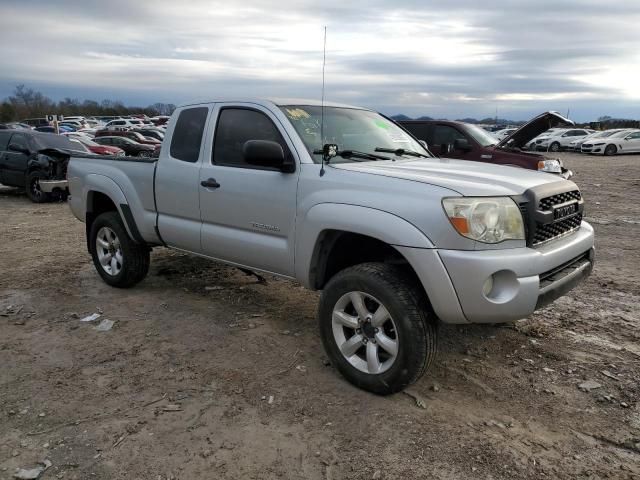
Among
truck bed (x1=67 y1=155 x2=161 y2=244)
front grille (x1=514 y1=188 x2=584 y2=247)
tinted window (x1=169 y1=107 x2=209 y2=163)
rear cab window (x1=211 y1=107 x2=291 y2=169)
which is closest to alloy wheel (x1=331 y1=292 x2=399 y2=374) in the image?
front grille (x1=514 y1=188 x2=584 y2=247)

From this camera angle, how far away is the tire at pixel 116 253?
17.4 ft

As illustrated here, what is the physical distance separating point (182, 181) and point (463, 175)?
2.42m

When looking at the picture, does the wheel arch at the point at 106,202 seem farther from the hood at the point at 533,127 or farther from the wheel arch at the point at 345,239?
the hood at the point at 533,127

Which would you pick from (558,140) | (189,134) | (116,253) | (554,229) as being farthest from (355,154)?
(558,140)

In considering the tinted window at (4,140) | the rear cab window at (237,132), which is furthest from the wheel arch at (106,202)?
the tinted window at (4,140)

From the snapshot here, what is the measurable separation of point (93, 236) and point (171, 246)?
1303 millimetres

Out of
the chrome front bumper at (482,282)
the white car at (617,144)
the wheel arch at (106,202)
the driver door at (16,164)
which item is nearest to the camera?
the chrome front bumper at (482,282)

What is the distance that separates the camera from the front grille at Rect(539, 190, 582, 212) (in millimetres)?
3264

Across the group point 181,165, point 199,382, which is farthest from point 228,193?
point 199,382

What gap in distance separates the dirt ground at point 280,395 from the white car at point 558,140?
31106 millimetres

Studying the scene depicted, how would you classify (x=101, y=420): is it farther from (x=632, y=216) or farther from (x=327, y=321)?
(x=632, y=216)

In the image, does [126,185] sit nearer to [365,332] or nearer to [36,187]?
[365,332]

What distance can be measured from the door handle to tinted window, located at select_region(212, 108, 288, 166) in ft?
0.53

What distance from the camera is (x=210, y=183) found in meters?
4.28
